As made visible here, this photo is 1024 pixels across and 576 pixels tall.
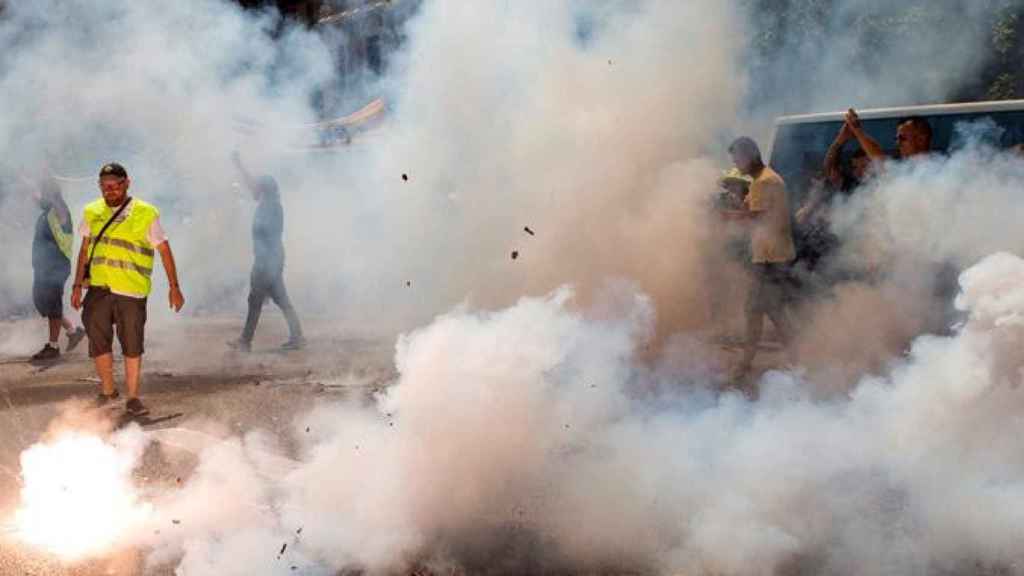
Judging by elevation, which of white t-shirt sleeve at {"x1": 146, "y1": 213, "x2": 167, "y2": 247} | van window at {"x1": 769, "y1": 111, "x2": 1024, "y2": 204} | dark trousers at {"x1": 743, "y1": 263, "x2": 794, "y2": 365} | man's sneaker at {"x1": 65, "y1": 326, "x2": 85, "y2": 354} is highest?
van window at {"x1": 769, "y1": 111, "x2": 1024, "y2": 204}

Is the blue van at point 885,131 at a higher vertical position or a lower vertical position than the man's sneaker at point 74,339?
higher

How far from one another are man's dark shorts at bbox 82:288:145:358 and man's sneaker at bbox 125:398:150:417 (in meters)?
0.29

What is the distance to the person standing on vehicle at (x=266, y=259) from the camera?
800 cm

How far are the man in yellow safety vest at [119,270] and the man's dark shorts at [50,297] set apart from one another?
242 centimetres

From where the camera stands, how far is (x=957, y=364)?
153 inches

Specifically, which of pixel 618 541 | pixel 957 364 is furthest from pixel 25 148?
pixel 957 364

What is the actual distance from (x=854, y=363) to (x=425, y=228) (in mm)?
3665

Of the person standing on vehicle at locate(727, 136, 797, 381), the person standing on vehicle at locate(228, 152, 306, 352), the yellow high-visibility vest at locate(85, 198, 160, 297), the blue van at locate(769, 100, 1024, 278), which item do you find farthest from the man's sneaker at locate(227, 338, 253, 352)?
the blue van at locate(769, 100, 1024, 278)

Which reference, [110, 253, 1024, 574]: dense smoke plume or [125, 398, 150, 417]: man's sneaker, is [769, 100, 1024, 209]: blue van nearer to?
[110, 253, 1024, 574]: dense smoke plume

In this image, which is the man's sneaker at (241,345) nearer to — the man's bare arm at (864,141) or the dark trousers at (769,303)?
the dark trousers at (769,303)

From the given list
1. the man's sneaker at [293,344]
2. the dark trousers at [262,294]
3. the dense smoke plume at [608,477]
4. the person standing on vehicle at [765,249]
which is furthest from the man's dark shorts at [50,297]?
the person standing on vehicle at [765,249]

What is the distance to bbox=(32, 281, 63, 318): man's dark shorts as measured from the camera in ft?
26.2

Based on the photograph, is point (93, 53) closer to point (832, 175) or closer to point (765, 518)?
point (832, 175)

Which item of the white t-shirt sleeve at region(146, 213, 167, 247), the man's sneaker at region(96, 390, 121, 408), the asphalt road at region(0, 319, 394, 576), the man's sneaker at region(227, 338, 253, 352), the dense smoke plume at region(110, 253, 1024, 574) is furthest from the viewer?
the man's sneaker at region(227, 338, 253, 352)
